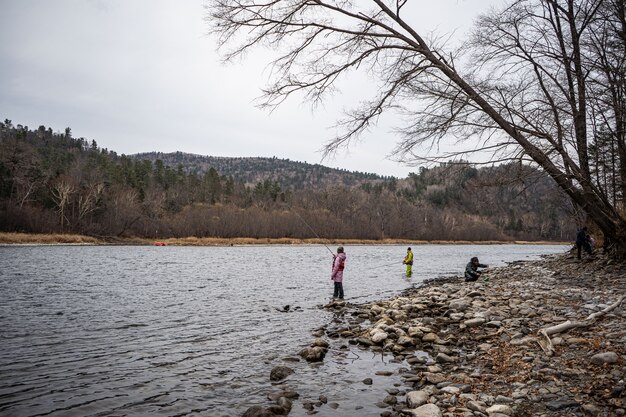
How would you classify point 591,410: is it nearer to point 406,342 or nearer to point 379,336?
point 406,342

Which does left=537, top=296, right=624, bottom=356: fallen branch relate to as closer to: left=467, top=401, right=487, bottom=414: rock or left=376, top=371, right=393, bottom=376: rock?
left=467, top=401, right=487, bottom=414: rock

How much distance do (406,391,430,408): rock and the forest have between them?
5.78 m

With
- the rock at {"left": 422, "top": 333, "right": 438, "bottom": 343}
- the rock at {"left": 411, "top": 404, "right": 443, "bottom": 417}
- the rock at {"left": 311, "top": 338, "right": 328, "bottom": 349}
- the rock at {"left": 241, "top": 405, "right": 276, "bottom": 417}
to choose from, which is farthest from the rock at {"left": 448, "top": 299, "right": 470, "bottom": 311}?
the rock at {"left": 241, "top": 405, "right": 276, "bottom": 417}

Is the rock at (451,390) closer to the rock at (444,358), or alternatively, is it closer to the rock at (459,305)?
the rock at (444,358)

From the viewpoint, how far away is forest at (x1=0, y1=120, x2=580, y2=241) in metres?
11.7

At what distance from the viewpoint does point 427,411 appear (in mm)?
5129

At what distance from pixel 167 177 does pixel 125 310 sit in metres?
137

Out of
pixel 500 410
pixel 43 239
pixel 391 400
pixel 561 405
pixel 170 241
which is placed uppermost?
pixel 561 405

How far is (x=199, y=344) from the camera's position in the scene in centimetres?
973

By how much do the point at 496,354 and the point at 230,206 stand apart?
111529 millimetres

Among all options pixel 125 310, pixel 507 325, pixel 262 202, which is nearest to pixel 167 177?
pixel 262 202

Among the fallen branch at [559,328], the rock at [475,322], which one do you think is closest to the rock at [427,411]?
the fallen branch at [559,328]

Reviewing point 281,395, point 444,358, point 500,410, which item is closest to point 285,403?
point 281,395

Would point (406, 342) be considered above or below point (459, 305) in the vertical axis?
below
